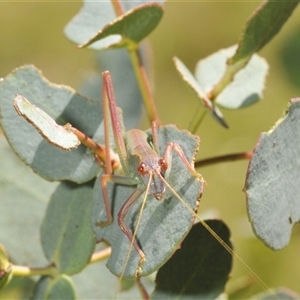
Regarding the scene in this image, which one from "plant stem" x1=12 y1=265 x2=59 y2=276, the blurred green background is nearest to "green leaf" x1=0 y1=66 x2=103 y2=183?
"plant stem" x1=12 y1=265 x2=59 y2=276

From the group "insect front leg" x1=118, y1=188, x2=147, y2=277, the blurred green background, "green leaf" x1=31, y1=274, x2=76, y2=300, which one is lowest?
the blurred green background

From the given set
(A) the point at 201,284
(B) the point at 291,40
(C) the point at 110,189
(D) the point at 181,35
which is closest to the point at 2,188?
(C) the point at 110,189

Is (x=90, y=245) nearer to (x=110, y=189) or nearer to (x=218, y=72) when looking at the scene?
(x=110, y=189)

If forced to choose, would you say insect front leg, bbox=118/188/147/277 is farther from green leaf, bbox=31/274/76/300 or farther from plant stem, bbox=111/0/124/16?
plant stem, bbox=111/0/124/16

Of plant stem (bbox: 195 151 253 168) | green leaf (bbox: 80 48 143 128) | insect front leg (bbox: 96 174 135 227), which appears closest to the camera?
insect front leg (bbox: 96 174 135 227)

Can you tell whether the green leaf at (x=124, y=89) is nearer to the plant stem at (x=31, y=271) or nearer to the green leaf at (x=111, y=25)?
the green leaf at (x=111, y=25)

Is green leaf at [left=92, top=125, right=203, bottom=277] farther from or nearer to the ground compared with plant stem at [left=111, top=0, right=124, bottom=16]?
nearer to the ground

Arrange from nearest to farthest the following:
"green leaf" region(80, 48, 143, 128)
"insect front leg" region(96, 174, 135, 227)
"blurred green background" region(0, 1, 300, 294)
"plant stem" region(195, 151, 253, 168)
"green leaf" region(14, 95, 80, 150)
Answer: "green leaf" region(14, 95, 80, 150) → "insect front leg" region(96, 174, 135, 227) → "plant stem" region(195, 151, 253, 168) → "green leaf" region(80, 48, 143, 128) → "blurred green background" region(0, 1, 300, 294)
